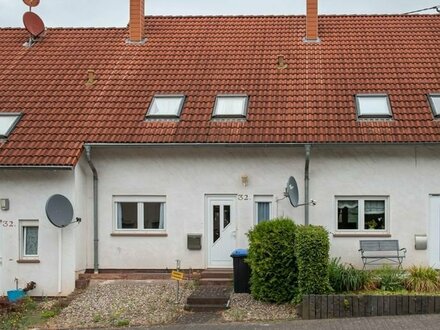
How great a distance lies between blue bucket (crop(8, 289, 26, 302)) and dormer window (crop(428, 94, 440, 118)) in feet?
38.7

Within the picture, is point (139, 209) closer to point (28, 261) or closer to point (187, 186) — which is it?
point (187, 186)

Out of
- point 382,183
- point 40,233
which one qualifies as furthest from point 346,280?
point 40,233

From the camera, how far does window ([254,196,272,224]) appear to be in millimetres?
18125

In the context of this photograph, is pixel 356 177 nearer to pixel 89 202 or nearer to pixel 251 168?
pixel 251 168

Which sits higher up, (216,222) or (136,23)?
(136,23)

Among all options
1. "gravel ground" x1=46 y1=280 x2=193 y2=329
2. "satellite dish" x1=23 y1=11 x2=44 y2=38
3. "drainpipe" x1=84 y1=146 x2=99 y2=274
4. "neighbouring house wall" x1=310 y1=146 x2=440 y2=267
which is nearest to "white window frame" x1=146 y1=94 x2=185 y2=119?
"drainpipe" x1=84 y1=146 x2=99 y2=274

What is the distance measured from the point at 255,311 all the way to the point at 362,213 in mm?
4891

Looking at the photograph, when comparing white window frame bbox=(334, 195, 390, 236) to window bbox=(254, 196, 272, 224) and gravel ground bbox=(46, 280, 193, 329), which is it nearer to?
window bbox=(254, 196, 272, 224)

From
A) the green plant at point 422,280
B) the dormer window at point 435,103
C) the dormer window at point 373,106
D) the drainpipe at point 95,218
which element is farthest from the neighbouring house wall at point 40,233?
the dormer window at point 435,103

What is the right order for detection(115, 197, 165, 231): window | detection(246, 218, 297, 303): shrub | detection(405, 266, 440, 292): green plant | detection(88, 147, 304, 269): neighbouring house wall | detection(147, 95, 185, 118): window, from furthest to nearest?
detection(147, 95, 185, 118): window, detection(115, 197, 165, 231): window, detection(88, 147, 304, 269): neighbouring house wall, detection(246, 218, 297, 303): shrub, detection(405, 266, 440, 292): green plant

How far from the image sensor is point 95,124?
1850 cm

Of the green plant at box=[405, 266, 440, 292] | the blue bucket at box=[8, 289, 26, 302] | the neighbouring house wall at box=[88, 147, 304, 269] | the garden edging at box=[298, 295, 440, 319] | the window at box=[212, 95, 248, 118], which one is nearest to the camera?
the garden edging at box=[298, 295, 440, 319]

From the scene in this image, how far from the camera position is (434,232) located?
17.7 metres

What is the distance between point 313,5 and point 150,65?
6023 millimetres
